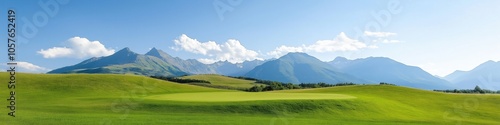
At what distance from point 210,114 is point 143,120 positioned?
10.1m

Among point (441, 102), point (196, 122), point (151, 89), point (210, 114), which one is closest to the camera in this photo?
point (196, 122)

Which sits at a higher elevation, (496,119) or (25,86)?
(25,86)

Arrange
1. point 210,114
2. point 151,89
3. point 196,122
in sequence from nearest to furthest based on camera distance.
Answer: point 196,122
point 210,114
point 151,89

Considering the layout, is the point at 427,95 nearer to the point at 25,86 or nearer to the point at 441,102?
the point at 441,102

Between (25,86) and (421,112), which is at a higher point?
(25,86)

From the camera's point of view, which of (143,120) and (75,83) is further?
(75,83)

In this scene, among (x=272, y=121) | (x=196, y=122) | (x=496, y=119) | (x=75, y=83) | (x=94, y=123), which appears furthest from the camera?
(x=75, y=83)

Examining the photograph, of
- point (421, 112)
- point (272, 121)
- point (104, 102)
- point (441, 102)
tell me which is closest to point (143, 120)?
point (272, 121)

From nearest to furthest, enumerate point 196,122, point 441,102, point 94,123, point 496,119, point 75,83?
1. point 94,123
2. point 196,122
3. point 496,119
4. point 441,102
5. point 75,83

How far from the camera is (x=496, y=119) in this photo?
179 feet

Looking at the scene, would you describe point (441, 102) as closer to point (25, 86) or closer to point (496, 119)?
point (496, 119)

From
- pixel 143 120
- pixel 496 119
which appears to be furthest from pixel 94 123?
pixel 496 119

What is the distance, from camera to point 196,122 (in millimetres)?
38219

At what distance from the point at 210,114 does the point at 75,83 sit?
43.3 meters
